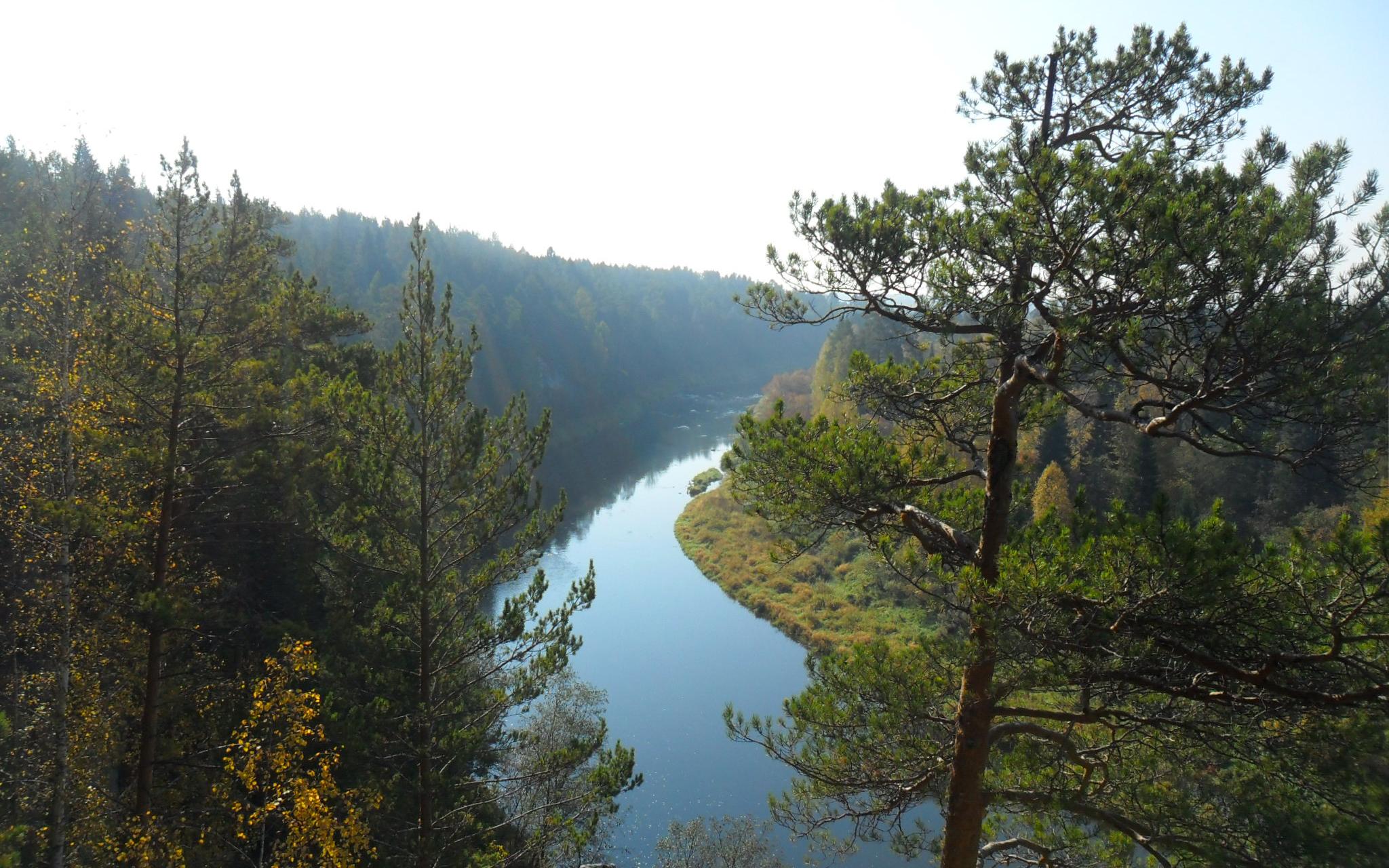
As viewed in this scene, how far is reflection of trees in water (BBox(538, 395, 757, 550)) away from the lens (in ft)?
125

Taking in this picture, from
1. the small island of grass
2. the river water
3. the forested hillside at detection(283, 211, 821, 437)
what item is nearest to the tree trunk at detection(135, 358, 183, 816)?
the river water

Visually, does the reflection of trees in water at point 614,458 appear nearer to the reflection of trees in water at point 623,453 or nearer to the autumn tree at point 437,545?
the reflection of trees in water at point 623,453

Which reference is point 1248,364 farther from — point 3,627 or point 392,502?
point 3,627

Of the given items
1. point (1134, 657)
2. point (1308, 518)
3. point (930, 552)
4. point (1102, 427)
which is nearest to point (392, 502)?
point (930, 552)

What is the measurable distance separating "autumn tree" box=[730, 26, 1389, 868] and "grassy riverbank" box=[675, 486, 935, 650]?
1448 centimetres

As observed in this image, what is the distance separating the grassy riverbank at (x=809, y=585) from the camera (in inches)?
878

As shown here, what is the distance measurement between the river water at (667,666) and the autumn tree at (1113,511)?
9.51 metres

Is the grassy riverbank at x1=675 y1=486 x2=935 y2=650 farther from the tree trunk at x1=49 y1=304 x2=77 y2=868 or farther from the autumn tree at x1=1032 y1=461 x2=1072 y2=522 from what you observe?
the tree trunk at x1=49 y1=304 x2=77 y2=868

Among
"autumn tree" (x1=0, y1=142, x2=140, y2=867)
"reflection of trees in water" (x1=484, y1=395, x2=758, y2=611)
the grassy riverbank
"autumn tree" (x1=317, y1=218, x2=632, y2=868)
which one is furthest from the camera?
"reflection of trees in water" (x1=484, y1=395, x2=758, y2=611)

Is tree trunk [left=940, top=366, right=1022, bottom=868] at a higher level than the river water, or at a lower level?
higher

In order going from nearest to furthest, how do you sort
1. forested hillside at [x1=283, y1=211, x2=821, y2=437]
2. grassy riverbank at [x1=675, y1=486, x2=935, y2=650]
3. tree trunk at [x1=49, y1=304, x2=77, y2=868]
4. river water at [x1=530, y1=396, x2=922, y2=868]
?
tree trunk at [x1=49, y1=304, x2=77, y2=868], river water at [x1=530, y1=396, x2=922, y2=868], grassy riverbank at [x1=675, y1=486, x2=935, y2=650], forested hillside at [x1=283, y1=211, x2=821, y2=437]

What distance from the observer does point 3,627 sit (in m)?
7.13

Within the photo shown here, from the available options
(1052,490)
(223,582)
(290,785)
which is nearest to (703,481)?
(1052,490)

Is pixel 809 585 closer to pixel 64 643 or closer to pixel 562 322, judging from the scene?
pixel 64 643
